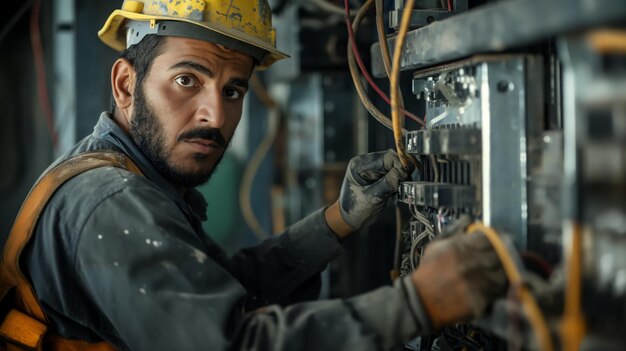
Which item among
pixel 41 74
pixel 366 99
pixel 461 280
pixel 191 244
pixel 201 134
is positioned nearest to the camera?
pixel 461 280

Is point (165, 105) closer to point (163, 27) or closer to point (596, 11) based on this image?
point (163, 27)

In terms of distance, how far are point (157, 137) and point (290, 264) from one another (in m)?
0.50

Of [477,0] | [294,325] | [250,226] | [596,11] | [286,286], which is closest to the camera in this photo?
[596,11]

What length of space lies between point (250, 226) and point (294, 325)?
242 cm

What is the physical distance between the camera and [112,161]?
4.75 feet

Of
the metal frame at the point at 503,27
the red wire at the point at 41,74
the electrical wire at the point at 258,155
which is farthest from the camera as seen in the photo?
the electrical wire at the point at 258,155

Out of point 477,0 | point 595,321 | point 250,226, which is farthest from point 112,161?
point 250,226

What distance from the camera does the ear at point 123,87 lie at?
178 cm

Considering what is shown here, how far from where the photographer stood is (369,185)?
170 centimetres

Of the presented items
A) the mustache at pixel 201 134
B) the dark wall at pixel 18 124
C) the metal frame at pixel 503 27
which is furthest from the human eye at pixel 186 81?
the dark wall at pixel 18 124

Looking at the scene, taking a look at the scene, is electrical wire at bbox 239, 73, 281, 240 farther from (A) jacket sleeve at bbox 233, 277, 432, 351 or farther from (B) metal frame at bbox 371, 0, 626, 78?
(A) jacket sleeve at bbox 233, 277, 432, 351

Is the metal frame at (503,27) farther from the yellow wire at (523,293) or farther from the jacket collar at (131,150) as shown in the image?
the jacket collar at (131,150)

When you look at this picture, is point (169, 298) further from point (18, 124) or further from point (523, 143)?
point (18, 124)

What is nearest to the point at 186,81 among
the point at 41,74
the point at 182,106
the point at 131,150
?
the point at 182,106
